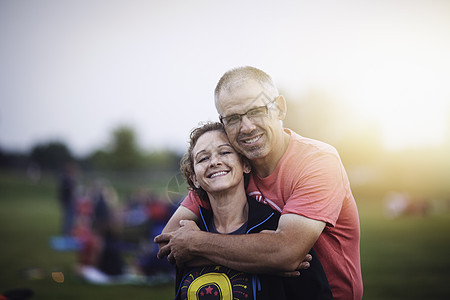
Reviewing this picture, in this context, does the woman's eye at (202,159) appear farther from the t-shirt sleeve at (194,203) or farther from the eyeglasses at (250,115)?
the t-shirt sleeve at (194,203)

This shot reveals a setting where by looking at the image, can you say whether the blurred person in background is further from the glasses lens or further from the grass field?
the glasses lens

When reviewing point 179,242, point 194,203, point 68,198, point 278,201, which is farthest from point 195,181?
point 68,198

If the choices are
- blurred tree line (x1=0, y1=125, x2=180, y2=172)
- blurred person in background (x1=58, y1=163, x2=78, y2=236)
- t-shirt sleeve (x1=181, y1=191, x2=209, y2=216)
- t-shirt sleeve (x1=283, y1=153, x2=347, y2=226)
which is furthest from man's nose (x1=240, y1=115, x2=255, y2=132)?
blurred tree line (x1=0, y1=125, x2=180, y2=172)

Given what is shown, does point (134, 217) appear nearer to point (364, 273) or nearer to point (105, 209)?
point (105, 209)

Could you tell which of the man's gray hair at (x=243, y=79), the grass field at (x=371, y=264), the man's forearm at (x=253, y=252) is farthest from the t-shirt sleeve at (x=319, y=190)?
the grass field at (x=371, y=264)

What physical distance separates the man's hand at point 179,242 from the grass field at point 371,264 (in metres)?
5.02

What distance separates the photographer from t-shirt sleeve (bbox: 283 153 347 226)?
249 cm

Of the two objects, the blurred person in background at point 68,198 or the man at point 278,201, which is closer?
the man at point 278,201

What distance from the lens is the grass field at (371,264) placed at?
24.1 ft

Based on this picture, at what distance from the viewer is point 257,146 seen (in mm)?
2828

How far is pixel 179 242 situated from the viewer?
268 centimetres

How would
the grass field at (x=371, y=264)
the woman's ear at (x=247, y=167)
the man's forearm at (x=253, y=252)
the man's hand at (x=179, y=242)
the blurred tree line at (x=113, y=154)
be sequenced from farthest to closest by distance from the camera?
the blurred tree line at (x=113, y=154) < the grass field at (x=371, y=264) < the woman's ear at (x=247, y=167) < the man's hand at (x=179, y=242) < the man's forearm at (x=253, y=252)

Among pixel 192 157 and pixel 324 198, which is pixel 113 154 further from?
pixel 324 198

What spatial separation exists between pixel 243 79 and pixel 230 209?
101 cm
